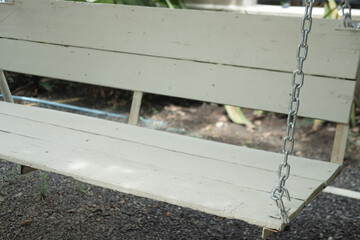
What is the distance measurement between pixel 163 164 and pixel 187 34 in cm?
98

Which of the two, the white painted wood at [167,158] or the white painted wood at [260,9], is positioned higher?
the white painted wood at [260,9]

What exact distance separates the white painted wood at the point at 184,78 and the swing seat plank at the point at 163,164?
384mm

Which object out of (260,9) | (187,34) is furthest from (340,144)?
(260,9)

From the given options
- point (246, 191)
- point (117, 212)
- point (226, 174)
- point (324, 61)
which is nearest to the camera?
point (246, 191)

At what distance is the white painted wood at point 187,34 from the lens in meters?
2.39

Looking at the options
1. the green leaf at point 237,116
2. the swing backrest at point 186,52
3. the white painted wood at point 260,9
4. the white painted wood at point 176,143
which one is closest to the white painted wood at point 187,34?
the swing backrest at point 186,52

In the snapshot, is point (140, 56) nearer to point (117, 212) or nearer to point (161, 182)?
point (117, 212)

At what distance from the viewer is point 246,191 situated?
1702mm

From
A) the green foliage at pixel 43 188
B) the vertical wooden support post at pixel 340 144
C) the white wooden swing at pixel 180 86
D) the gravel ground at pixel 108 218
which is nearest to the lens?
the white wooden swing at pixel 180 86

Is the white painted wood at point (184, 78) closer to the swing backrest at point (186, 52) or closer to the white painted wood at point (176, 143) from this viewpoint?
the swing backrest at point (186, 52)

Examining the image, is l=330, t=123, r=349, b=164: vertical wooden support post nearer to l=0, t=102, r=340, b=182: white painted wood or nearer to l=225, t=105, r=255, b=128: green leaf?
l=0, t=102, r=340, b=182: white painted wood

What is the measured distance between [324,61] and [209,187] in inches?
40.3

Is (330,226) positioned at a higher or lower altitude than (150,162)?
lower

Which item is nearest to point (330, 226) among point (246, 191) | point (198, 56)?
point (198, 56)
